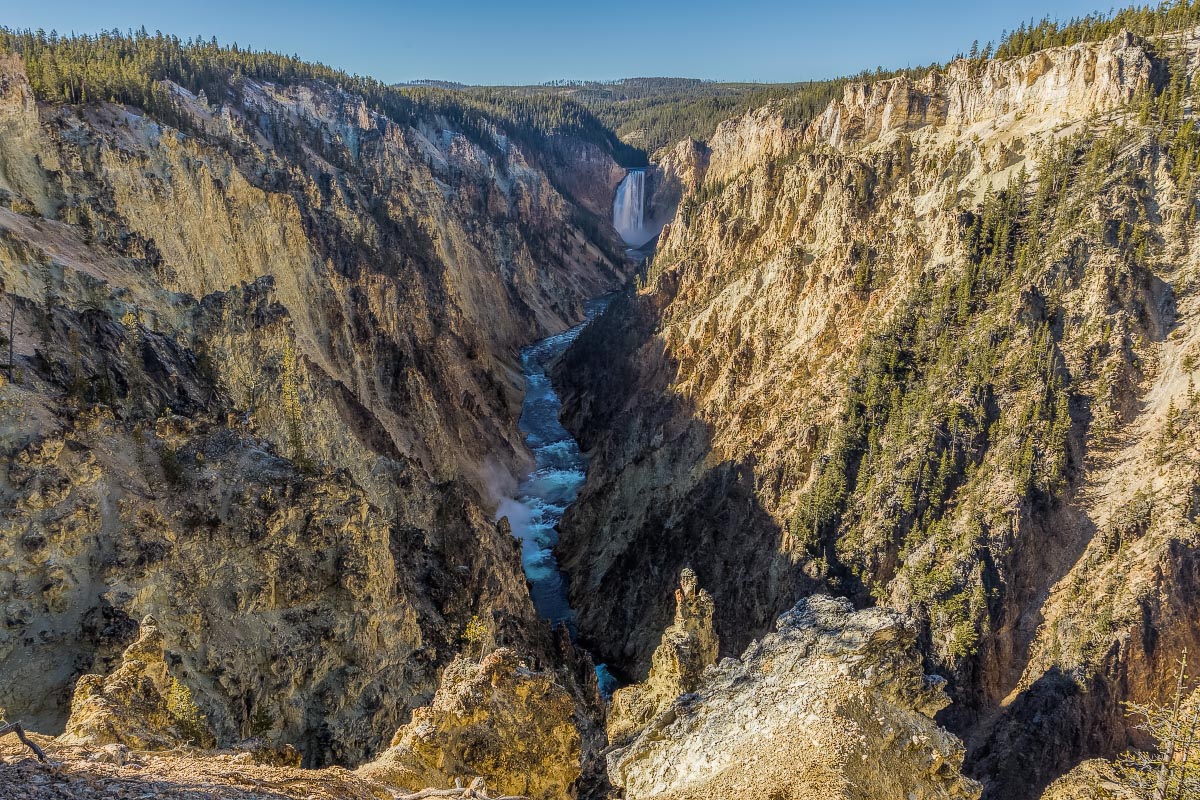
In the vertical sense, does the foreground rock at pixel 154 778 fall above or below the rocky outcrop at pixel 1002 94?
below

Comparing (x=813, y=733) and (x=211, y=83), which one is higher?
(x=211, y=83)

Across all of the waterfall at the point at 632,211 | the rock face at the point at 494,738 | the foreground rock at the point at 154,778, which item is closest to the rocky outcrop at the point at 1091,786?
the rock face at the point at 494,738

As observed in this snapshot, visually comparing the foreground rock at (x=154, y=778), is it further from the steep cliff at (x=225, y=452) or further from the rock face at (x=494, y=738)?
the steep cliff at (x=225, y=452)

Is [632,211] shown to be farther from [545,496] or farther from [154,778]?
[154,778]

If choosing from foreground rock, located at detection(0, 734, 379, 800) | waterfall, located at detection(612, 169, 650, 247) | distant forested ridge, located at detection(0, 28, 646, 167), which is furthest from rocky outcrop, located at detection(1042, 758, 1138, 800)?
waterfall, located at detection(612, 169, 650, 247)

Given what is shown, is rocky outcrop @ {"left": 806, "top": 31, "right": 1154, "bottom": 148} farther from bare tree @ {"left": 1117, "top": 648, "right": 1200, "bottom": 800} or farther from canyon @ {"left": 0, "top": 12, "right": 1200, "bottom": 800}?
bare tree @ {"left": 1117, "top": 648, "right": 1200, "bottom": 800}

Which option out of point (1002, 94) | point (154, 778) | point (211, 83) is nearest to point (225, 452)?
point (154, 778)
